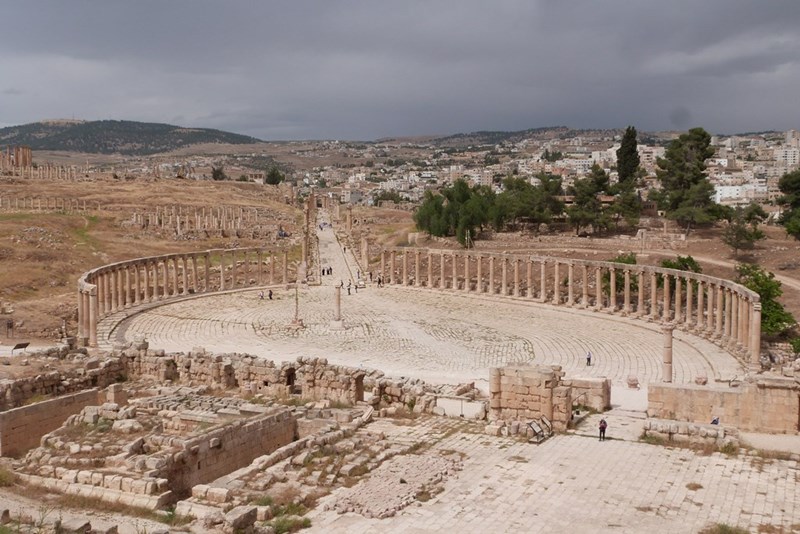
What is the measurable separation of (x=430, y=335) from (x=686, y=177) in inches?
1697

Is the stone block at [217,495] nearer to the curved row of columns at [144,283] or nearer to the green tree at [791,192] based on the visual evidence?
the curved row of columns at [144,283]

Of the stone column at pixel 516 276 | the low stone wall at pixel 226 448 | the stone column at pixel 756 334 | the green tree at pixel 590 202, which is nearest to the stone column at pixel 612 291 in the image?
the stone column at pixel 516 276

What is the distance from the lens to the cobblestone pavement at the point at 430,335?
37.2 metres

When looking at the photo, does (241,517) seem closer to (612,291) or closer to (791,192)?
(612,291)

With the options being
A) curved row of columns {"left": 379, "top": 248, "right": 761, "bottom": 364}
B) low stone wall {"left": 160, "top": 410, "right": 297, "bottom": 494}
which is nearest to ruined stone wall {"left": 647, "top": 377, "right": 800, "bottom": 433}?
low stone wall {"left": 160, "top": 410, "right": 297, "bottom": 494}

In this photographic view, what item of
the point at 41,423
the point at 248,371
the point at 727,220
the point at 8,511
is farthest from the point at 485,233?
the point at 8,511

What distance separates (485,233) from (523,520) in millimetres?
68505

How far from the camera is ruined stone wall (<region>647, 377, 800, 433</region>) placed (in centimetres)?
2236

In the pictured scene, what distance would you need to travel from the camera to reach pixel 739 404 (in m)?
23.0

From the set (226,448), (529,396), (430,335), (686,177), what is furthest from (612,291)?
(226,448)

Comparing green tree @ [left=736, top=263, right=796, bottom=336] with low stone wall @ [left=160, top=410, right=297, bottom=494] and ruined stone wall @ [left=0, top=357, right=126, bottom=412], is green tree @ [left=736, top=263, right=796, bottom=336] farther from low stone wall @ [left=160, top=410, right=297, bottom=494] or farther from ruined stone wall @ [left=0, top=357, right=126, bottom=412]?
ruined stone wall @ [left=0, top=357, right=126, bottom=412]

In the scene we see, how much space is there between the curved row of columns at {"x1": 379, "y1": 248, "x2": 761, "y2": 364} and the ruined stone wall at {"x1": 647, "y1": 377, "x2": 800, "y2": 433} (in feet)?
45.8

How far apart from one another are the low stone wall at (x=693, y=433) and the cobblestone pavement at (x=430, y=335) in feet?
35.6

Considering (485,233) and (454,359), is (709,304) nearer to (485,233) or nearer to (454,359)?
(454,359)
